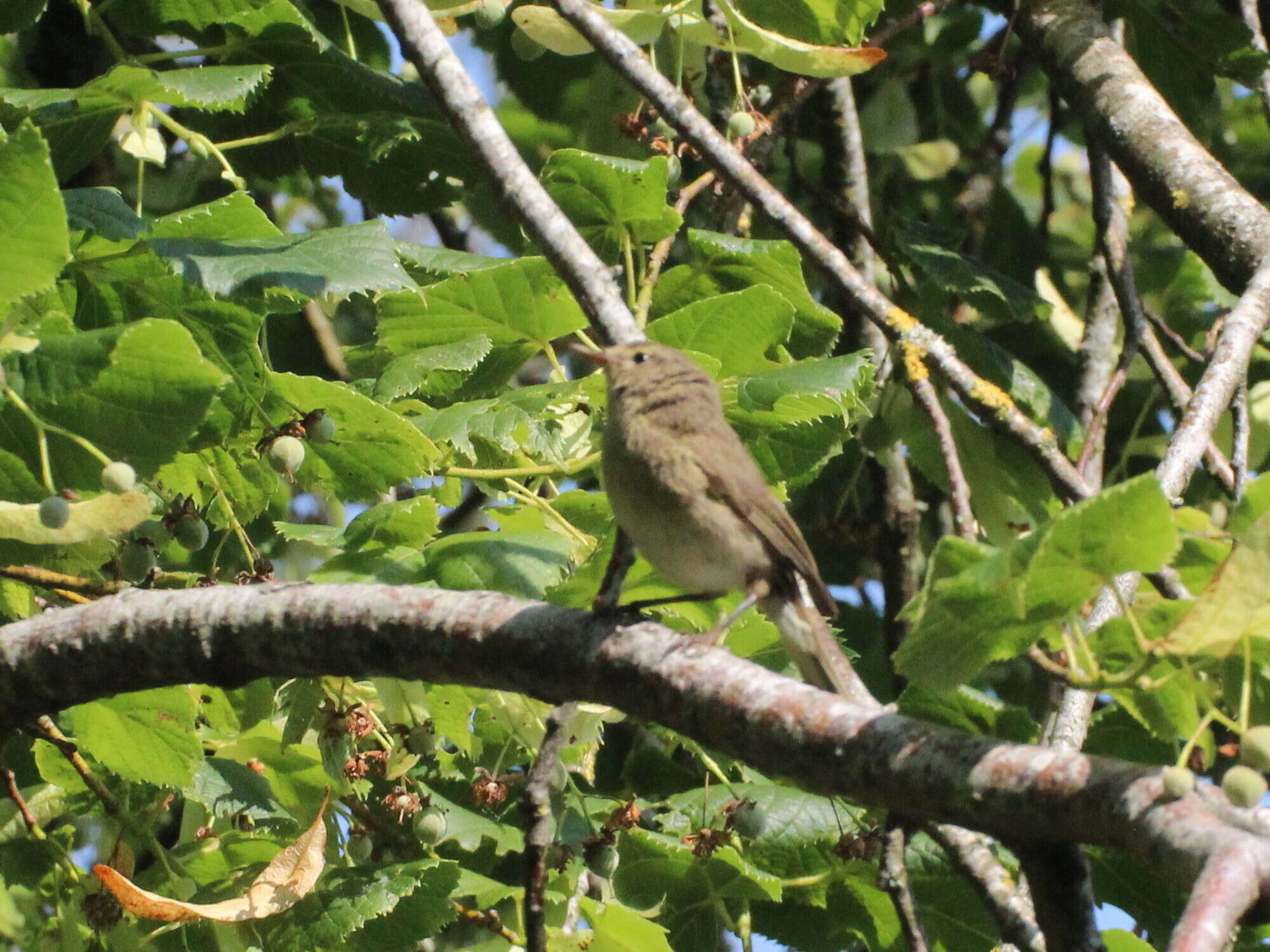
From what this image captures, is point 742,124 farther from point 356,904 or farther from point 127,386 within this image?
point 356,904

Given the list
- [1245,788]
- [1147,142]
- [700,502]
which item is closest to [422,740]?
[700,502]

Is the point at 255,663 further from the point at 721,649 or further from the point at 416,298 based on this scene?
the point at 416,298

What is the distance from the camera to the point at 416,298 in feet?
10.6

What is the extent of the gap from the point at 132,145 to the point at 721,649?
1.79 metres

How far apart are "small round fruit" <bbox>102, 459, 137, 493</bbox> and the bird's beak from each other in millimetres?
1105

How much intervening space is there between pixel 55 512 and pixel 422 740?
1.01 meters

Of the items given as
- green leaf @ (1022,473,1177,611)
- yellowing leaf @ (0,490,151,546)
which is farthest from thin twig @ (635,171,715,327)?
green leaf @ (1022,473,1177,611)

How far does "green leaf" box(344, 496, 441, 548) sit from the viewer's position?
275 centimetres

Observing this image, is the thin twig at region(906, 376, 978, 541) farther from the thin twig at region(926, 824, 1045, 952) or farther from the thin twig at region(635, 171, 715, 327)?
the thin twig at region(926, 824, 1045, 952)

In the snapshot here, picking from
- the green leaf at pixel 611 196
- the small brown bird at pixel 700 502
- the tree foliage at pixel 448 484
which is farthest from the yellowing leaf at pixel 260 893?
the green leaf at pixel 611 196

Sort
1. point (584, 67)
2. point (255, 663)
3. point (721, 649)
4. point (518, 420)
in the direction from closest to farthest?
point (721, 649) < point (255, 663) < point (518, 420) < point (584, 67)

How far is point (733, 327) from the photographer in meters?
3.06

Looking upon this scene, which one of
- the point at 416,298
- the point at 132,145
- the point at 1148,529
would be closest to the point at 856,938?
the point at 416,298

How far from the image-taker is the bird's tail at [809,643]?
3.05 metres
